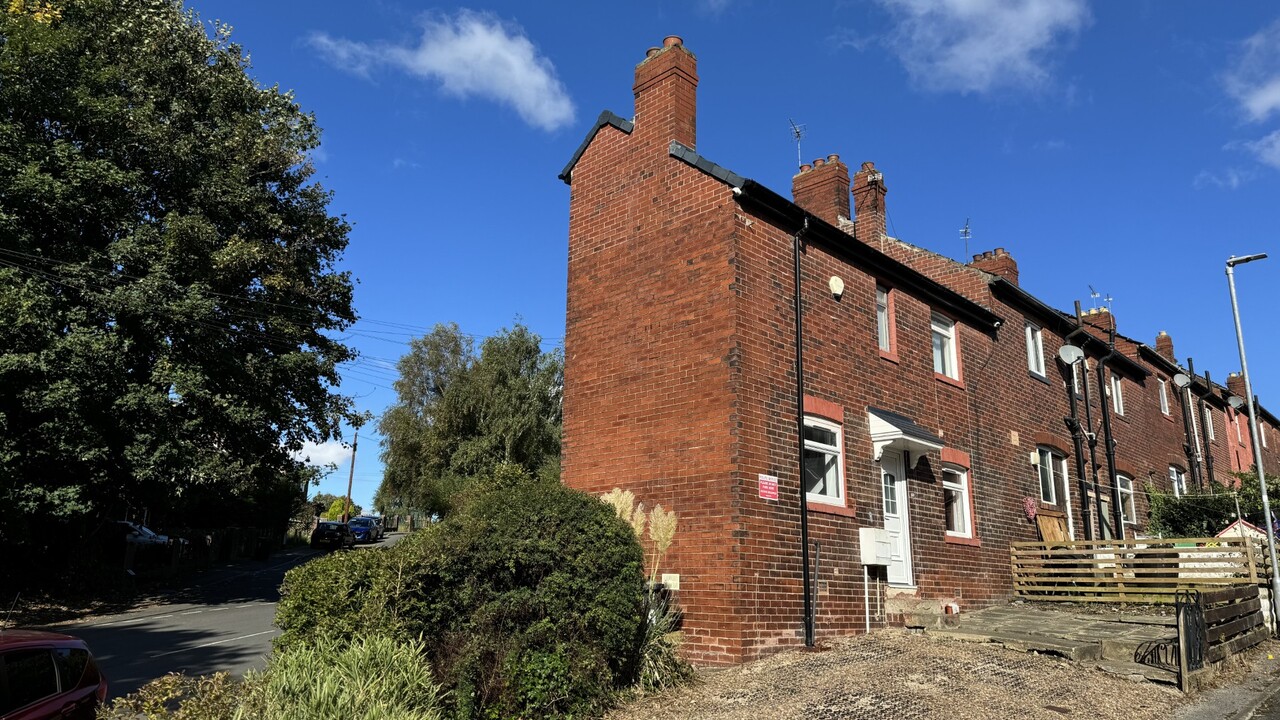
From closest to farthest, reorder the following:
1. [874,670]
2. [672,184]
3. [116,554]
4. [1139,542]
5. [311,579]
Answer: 1. [311,579]
2. [874,670]
3. [672,184]
4. [1139,542]
5. [116,554]

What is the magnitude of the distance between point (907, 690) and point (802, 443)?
3.99 metres

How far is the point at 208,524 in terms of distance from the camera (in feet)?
119

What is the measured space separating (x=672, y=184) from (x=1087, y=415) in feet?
50.7

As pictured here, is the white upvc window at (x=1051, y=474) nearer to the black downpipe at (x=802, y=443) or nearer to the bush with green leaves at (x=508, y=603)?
the black downpipe at (x=802, y=443)

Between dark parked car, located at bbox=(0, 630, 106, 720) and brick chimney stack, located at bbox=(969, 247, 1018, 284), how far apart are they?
21.5 meters

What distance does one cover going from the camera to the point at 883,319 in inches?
589

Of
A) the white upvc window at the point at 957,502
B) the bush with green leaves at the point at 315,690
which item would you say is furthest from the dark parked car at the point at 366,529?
the bush with green leaves at the point at 315,690

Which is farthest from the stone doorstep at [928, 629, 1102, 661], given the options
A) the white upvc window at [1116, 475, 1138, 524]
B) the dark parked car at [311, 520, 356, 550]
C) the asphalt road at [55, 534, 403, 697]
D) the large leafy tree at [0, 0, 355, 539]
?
the dark parked car at [311, 520, 356, 550]

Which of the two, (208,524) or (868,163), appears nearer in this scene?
(868,163)

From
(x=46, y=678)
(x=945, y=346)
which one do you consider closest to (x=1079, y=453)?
(x=945, y=346)

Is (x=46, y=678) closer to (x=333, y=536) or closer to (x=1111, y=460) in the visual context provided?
(x=1111, y=460)

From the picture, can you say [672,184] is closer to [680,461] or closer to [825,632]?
[680,461]

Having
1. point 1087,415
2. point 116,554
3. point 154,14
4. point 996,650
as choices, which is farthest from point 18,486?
point 1087,415

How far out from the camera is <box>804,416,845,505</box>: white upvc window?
12172mm
